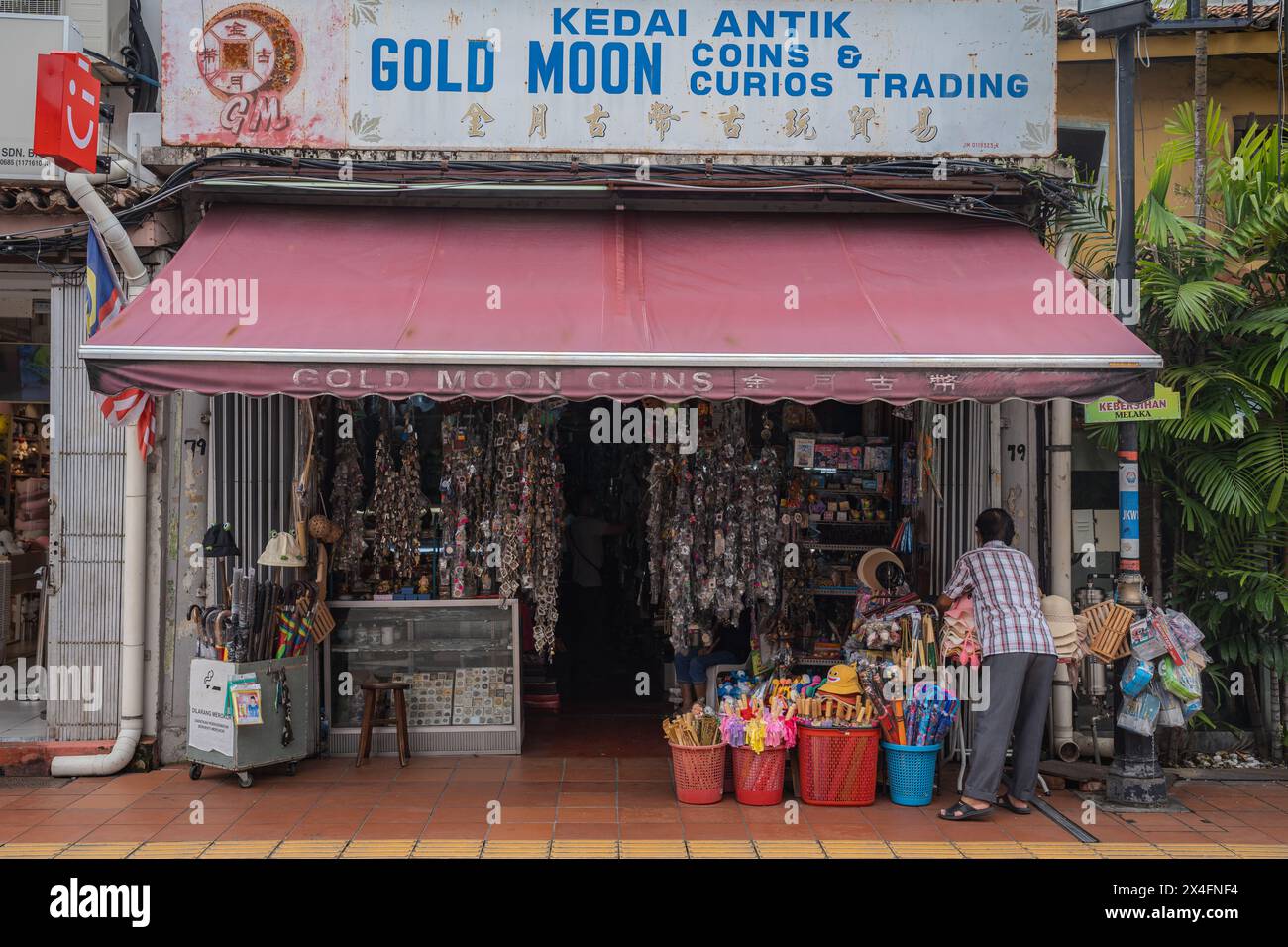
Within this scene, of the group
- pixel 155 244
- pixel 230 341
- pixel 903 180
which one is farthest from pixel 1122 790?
pixel 155 244

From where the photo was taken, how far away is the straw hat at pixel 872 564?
25.4 feet

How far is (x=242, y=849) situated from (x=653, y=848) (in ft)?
7.53

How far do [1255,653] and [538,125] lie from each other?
634 cm

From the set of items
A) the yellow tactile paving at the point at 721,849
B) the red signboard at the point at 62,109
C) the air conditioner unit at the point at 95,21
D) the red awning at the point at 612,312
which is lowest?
the yellow tactile paving at the point at 721,849

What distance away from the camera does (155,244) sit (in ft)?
24.3

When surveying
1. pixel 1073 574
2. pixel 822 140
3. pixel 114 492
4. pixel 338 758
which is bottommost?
pixel 338 758

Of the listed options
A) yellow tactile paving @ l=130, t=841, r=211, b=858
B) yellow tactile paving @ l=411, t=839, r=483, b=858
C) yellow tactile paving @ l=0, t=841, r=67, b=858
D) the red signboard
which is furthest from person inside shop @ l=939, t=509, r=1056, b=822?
the red signboard

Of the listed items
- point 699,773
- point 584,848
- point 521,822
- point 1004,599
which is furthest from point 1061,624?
point 521,822

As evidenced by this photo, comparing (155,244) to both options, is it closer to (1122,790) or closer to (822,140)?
(822,140)

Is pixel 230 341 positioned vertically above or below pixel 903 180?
below

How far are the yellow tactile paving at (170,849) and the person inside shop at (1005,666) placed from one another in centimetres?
440

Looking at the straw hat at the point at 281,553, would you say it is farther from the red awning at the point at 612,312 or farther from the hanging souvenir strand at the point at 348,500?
the red awning at the point at 612,312

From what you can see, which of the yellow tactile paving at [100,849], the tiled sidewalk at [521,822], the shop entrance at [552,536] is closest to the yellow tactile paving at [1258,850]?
the tiled sidewalk at [521,822]

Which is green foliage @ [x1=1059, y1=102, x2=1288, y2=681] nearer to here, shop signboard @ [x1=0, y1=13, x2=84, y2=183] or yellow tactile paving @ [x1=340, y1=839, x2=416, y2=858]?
yellow tactile paving @ [x1=340, y1=839, x2=416, y2=858]
